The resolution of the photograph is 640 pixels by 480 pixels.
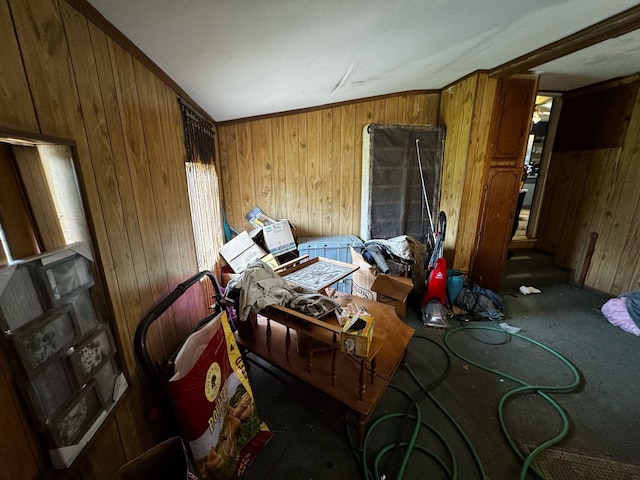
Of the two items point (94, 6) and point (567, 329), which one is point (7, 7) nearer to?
point (94, 6)

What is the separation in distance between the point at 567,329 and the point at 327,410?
2.43 metres

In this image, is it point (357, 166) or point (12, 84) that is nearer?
point (12, 84)

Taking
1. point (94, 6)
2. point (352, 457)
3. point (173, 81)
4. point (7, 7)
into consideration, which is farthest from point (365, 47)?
point (352, 457)

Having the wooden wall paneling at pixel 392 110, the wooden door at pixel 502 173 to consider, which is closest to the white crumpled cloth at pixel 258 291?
the wooden door at pixel 502 173

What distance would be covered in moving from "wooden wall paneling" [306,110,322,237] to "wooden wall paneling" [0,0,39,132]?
8.07 ft

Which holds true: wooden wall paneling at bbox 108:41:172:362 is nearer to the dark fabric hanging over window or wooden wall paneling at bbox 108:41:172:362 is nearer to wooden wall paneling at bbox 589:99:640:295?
the dark fabric hanging over window

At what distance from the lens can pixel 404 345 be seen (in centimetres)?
155

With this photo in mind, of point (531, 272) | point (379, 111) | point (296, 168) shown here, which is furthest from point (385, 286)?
point (531, 272)

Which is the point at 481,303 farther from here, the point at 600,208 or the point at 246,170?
the point at 246,170

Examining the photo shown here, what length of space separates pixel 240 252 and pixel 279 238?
46cm

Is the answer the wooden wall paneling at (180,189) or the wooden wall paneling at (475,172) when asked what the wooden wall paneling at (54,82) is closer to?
the wooden wall paneling at (180,189)

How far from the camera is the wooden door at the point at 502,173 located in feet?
7.96

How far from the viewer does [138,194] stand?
1.11 m

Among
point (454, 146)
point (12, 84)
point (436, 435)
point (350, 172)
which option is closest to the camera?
point (12, 84)
